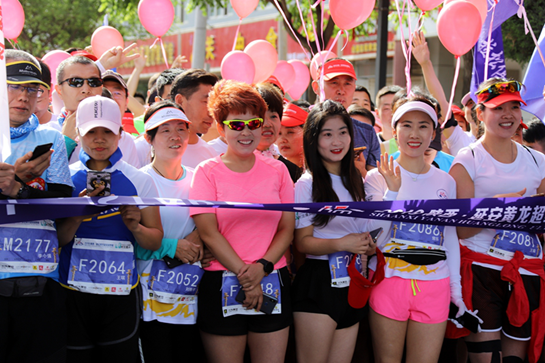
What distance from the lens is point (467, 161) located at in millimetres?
3336

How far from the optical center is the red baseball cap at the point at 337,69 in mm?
4520

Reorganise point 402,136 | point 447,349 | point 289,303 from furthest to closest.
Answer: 1. point 447,349
2. point 402,136
3. point 289,303

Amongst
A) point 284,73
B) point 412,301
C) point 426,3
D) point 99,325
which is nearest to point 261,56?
point 284,73

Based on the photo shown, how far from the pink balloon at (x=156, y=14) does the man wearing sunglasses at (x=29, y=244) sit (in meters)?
2.82

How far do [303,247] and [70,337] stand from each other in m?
1.38

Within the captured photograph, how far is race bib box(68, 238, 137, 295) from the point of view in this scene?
8.69 ft

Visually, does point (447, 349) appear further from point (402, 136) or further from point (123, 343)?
point (123, 343)

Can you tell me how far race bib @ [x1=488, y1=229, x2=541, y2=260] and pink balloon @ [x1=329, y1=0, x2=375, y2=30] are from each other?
A: 7.52 feet

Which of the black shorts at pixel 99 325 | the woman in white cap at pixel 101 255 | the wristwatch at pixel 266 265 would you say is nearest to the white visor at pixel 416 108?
the wristwatch at pixel 266 265

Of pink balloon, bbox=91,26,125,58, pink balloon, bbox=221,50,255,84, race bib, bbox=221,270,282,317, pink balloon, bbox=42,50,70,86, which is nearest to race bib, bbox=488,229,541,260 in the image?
race bib, bbox=221,270,282,317

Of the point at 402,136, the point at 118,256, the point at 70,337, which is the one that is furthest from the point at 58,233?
the point at 402,136

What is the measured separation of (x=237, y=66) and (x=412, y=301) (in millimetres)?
2856

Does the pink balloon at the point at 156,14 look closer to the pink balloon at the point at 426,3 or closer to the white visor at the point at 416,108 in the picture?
the pink balloon at the point at 426,3

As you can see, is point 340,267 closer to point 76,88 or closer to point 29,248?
point 29,248
